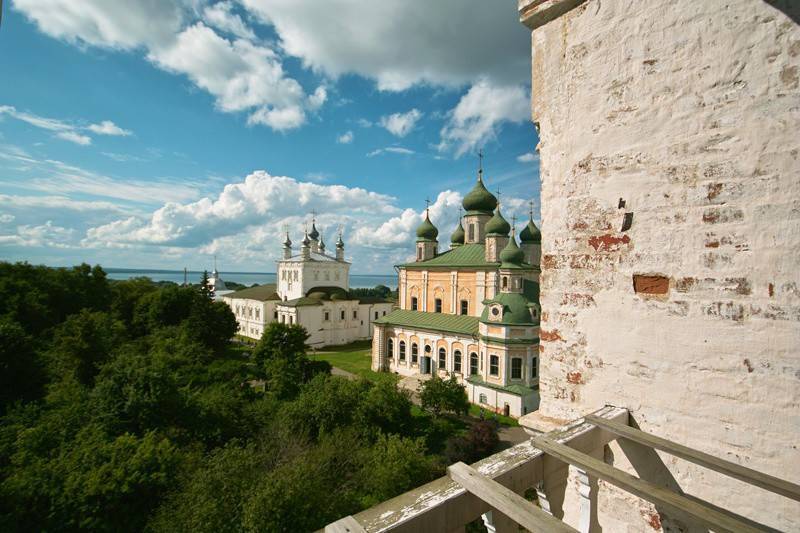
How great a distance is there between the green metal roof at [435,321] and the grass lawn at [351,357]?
A: 4.14 metres

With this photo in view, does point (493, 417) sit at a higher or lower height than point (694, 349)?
lower

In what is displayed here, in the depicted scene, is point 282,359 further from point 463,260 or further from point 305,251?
point 305,251

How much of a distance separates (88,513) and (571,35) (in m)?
12.6

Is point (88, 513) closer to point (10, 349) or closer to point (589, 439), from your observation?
point (589, 439)

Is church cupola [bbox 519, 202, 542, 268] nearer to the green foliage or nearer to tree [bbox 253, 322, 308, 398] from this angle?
the green foliage

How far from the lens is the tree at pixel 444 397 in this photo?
18.8 metres

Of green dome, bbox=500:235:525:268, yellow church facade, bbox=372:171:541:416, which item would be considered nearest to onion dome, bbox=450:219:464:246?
yellow church facade, bbox=372:171:541:416

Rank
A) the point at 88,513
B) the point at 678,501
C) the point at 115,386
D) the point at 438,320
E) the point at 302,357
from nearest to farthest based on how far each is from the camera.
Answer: the point at 678,501, the point at 88,513, the point at 115,386, the point at 302,357, the point at 438,320

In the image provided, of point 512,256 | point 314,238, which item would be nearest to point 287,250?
point 314,238

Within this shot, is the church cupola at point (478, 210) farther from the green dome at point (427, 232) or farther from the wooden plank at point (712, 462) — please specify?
the wooden plank at point (712, 462)

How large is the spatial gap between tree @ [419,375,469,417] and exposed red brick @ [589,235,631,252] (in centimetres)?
1710

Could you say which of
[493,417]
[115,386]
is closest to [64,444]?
[115,386]

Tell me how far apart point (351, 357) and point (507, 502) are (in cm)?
3295

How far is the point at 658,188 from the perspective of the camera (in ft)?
8.64
